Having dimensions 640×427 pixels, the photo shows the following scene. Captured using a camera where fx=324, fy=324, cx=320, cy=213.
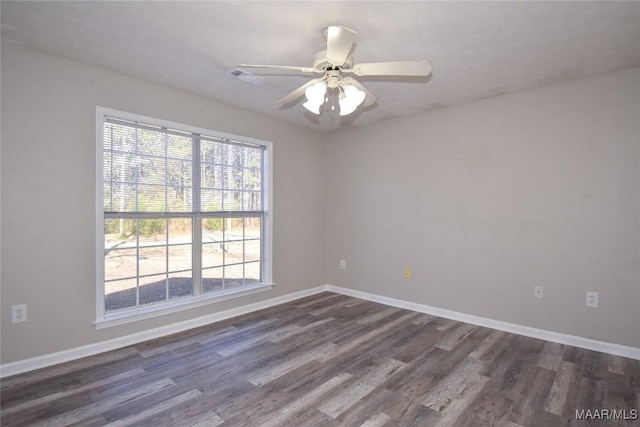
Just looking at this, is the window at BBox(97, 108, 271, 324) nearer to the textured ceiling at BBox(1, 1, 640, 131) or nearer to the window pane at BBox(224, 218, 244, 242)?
the window pane at BBox(224, 218, 244, 242)

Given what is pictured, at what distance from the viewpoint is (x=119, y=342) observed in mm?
2924

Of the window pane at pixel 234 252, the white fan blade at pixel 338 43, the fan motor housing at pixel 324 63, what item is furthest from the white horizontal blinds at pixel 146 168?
the white fan blade at pixel 338 43

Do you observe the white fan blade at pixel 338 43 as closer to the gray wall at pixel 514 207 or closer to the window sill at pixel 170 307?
the gray wall at pixel 514 207

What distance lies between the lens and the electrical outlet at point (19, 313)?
7.97 feet

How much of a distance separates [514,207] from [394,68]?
2.19m

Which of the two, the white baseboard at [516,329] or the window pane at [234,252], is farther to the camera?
the window pane at [234,252]

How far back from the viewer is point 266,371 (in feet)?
8.30

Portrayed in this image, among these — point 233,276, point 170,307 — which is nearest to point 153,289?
point 170,307

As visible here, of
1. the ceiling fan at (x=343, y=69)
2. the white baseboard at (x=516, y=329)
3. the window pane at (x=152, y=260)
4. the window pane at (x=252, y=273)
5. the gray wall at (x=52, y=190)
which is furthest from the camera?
the window pane at (x=252, y=273)

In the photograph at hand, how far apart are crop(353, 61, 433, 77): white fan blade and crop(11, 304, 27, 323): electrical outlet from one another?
3.00 metres

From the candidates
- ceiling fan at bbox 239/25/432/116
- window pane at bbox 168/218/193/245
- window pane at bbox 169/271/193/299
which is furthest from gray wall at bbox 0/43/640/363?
ceiling fan at bbox 239/25/432/116

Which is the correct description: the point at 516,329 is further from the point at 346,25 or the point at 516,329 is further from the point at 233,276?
the point at 346,25

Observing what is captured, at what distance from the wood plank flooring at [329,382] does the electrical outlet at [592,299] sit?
A: 1.35ft

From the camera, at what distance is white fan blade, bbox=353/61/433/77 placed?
197cm
